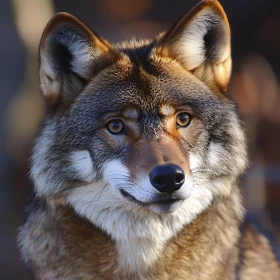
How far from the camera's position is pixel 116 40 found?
838 cm

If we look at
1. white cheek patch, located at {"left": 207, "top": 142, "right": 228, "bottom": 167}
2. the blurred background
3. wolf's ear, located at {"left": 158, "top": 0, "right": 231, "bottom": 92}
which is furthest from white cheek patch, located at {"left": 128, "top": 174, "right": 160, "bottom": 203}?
the blurred background

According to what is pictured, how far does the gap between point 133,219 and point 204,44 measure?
104 cm

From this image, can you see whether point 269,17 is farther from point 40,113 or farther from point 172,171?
point 172,171

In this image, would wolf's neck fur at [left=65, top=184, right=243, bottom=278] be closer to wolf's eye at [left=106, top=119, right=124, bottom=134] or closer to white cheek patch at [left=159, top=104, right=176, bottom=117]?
wolf's eye at [left=106, top=119, right=124, bottom=134]

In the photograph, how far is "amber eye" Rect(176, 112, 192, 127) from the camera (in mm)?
3924

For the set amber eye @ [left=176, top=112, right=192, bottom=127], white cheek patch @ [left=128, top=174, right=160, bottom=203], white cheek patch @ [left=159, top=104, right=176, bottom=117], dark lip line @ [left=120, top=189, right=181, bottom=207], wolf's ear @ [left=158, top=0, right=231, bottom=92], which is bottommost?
dark lip line @ [left=120, top=189, right=181, bottom=207]

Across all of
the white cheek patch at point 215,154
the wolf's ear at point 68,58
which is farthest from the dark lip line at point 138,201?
the wolf's ear at point 68,58

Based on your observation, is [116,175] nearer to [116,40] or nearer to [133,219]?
[133,219]

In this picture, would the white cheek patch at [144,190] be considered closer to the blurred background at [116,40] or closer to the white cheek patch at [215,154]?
the white cheek patch at [215,154]

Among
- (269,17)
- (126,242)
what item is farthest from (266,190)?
(126,242)

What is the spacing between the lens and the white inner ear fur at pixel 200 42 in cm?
407

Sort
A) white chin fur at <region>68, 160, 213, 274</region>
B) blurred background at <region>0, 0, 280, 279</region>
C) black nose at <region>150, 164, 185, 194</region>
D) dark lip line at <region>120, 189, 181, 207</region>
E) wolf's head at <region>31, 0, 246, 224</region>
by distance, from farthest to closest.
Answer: blurred background at <region>0, 0, 280, 279</region>
white chin fur at <region>68, 160, 213, 274</region>
wolf's head at <region>31, 0, 246, 224</region>
dark lip line at <region>120, 189, 181, 207</region>
black nose at <region>150, 164, 185, 194</region>

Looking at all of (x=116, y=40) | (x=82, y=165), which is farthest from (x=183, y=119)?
(x=116, y=40)

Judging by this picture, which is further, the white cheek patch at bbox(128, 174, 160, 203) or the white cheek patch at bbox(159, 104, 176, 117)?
the white cheek patch at bbox(159, 104, 176, 117)
